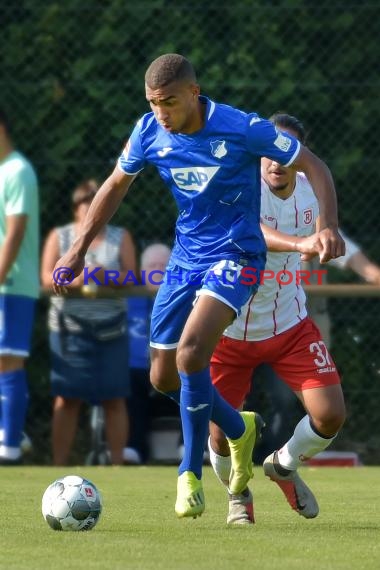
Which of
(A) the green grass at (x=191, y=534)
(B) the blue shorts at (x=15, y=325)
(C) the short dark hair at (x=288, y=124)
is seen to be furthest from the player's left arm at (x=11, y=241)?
(C) the short dark hair at (x=288, y=124)

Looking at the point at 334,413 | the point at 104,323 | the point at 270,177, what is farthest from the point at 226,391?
the point at 104,323

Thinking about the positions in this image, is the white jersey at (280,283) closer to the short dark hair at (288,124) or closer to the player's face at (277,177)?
the player's face at (277,177)

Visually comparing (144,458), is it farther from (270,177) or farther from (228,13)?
(270,177)

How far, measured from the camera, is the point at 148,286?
10.7 m

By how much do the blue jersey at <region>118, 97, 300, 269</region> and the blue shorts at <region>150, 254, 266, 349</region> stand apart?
5 centimetres

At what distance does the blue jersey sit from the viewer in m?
6.46

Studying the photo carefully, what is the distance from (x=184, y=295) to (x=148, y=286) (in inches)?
161

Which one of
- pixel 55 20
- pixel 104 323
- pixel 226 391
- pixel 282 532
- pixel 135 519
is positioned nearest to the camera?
pixel 282 532

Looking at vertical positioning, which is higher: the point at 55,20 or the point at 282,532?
the point at 55,20

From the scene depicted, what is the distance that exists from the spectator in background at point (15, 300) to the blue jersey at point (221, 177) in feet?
11.4

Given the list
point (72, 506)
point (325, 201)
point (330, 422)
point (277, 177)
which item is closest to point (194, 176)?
point (325, 201)

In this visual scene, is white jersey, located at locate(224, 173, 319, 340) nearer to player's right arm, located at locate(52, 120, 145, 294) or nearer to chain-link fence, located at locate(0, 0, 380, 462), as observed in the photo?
player's right arm, located at locate(52, 120, 145, 294)

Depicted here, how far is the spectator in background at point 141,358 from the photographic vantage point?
11.0 metres

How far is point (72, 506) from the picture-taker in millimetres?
6055
